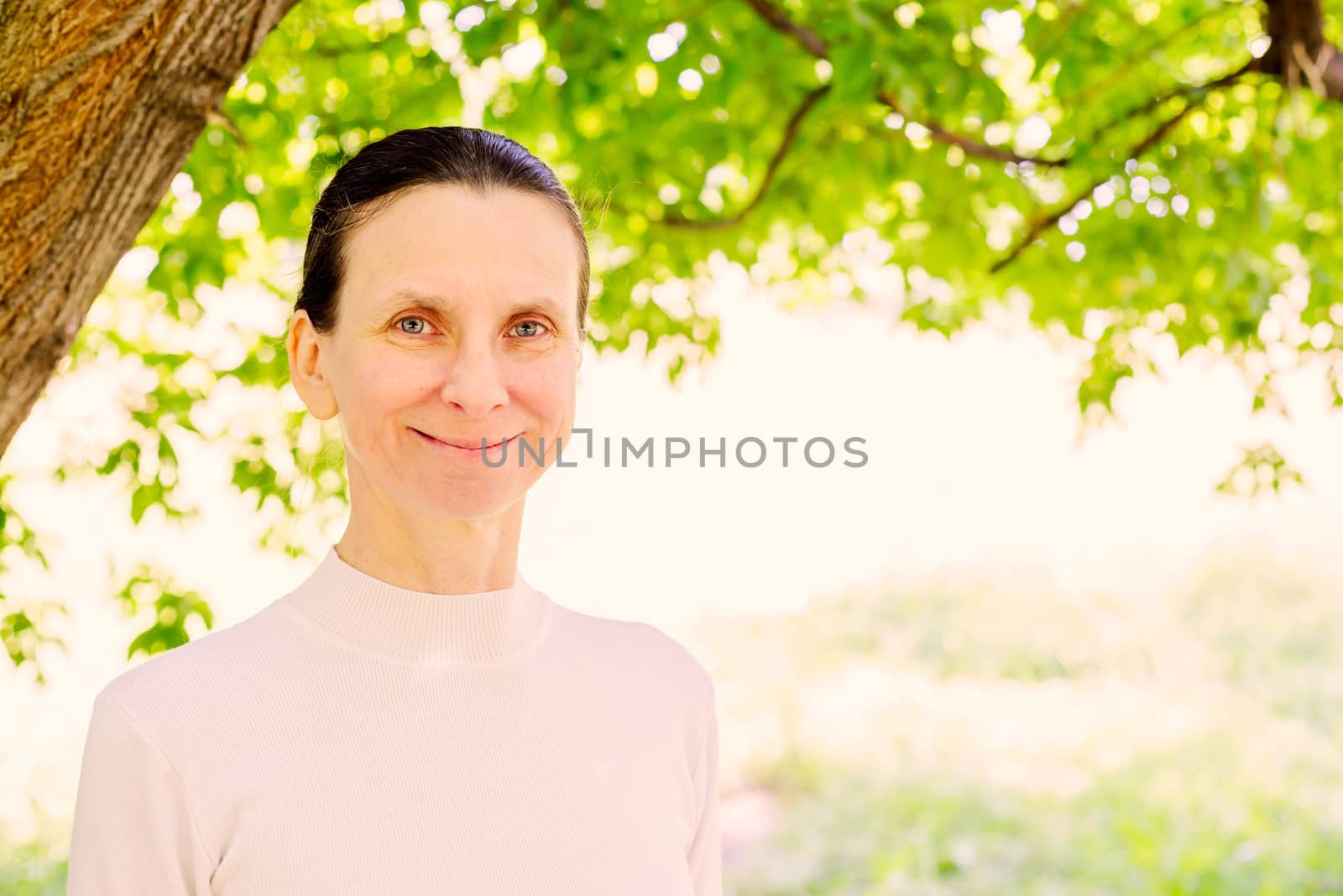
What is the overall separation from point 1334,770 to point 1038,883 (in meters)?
2.22

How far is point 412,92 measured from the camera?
10.6 ft

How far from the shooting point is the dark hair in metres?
1.36

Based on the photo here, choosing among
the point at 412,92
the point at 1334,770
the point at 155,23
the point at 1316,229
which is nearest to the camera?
the point at 155,23

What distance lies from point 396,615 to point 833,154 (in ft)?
8.09

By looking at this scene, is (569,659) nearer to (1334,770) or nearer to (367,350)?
(367,350)

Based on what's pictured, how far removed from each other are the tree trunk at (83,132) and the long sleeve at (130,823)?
604 mm

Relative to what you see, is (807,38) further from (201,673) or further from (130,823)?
(130,823)

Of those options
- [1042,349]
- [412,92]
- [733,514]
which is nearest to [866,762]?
[733,514]

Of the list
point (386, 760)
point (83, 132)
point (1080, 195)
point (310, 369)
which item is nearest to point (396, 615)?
point (386, 760)

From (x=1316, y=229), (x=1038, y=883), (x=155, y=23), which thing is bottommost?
(x=1038, y=883)

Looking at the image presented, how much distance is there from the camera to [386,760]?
138 centimetres

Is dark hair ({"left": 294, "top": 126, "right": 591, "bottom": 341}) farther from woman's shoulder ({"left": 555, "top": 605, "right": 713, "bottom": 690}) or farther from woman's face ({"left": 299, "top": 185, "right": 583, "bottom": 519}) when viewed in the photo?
woman's shoulder ({"left": 555, "top": 605, "right": 713, "bottom": 690})

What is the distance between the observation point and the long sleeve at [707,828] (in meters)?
1.67

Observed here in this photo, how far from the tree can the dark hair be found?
1085 millimetres
